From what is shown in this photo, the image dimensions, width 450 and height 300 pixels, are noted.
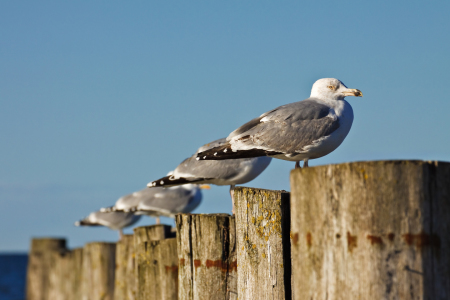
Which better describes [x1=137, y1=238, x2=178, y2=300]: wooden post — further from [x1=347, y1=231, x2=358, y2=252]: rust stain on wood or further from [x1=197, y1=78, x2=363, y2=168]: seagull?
[x1=347, y1=231, x2=358, y2=252]: rust stain on wood

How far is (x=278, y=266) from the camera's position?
Answer: 4.02 m

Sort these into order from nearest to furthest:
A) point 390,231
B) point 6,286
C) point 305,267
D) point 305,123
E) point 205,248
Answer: point 390,231
point 305,267
point 205,248
point 305,123
point 6,286

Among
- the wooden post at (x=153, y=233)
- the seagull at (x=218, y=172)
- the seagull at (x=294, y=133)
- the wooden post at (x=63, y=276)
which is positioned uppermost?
the seagull at (x=218, y=172)

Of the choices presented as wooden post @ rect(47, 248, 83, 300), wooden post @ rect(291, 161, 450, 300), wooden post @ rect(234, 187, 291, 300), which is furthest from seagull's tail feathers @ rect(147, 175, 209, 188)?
wooden post @ rect(291, 161, 450, 300)

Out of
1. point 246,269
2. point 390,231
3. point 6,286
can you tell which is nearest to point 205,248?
point 246,269

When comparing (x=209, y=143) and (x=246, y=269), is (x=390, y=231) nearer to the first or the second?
(x=246, y=269)

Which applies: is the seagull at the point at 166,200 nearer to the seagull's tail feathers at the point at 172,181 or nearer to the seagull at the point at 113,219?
the seagull at the point at 113,219

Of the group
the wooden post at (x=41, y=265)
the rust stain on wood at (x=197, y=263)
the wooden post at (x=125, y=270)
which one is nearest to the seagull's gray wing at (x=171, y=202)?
the wooden post at (x=125, y=270)

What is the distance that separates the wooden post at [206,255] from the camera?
5.00 m

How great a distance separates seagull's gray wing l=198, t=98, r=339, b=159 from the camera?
19.2 ft

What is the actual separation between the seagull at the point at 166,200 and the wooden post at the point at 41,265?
24.9 feet

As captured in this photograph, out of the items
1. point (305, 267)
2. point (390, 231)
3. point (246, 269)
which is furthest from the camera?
point (246, 269)

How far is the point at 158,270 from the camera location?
250 inches

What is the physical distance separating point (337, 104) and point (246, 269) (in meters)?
2.43
